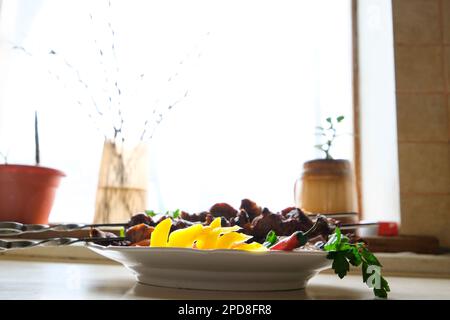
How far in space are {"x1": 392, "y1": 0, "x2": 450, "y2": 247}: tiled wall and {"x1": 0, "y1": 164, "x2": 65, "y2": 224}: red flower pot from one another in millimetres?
869

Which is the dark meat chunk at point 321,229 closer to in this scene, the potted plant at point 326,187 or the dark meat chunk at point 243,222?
the dark meat chunk at point 243,222

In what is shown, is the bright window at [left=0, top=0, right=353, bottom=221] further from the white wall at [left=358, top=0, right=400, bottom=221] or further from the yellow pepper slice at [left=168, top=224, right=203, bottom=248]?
the yellow pepper slice at [left=168, top=224, right=203, bottom=248]

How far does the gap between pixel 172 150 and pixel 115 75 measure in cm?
28

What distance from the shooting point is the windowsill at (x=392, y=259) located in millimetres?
905

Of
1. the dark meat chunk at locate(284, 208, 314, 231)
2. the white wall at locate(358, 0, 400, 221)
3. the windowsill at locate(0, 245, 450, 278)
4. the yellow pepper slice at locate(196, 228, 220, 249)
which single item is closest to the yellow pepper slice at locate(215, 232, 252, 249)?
the yellow pepper slice at locate(196, 228, 220, 249)

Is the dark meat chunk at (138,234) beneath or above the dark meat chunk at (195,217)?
beneath

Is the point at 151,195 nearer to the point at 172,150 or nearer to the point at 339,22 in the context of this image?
the point at 172,150

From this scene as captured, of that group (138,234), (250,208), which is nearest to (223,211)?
(250,208)

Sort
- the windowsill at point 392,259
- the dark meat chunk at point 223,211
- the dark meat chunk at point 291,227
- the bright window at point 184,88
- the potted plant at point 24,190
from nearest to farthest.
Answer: the dark meat chunk at point 291,227, the dark meat chunk at point 223,211, the windowsill at point 392,259, the potted plant at point 24,190, the bright window at point 184,88

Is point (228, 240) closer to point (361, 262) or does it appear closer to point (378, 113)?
point (361, 262)

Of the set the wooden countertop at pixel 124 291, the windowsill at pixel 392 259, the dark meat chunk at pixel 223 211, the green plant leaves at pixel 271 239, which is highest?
the dark meat chunk at pixel 223 211

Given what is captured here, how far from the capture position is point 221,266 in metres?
0.45

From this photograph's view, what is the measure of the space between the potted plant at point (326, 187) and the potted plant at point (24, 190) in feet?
2.00

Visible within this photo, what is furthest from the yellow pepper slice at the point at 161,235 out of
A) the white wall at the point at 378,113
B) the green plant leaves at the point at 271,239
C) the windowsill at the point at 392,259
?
the white wall at the point at 378,113
